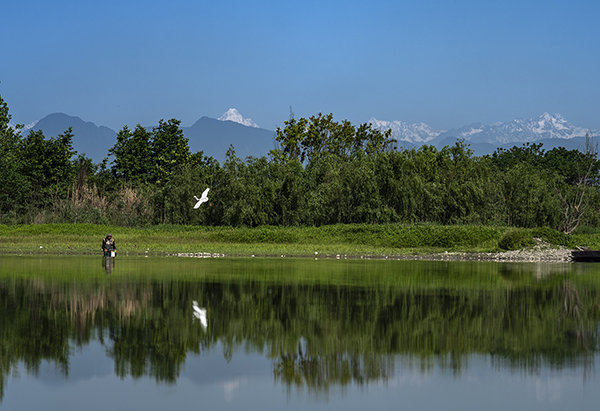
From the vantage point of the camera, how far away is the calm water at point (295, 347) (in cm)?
726

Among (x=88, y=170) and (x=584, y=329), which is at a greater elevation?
(x=88, y=170)

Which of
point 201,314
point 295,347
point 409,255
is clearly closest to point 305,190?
point 409,255

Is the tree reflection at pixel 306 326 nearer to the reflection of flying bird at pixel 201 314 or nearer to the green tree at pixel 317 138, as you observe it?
the reflection of flying bird at pixel 201 314

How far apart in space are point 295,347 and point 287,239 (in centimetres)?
3611

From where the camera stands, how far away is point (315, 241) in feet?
148

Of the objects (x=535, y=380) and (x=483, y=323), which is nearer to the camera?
A: (x=535, y=380)

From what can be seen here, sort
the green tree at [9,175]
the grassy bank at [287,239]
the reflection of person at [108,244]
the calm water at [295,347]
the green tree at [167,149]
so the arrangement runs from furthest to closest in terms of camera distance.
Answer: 1. the green tree at [167,149]
2. the green tree at [9,175]
3. the grassy bank at [287,239]
4. the reflection of person at [108,244]
5. the calm water at [295,347]

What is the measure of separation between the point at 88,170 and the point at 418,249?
47488mm

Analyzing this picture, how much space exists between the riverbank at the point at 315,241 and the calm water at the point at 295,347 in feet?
58.5

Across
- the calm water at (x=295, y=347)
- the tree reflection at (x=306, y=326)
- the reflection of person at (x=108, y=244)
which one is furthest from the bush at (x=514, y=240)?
the reflection of person at (x=108, y=244)

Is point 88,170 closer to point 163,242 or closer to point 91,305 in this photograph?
point 163,242

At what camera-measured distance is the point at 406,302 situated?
14.6 meters

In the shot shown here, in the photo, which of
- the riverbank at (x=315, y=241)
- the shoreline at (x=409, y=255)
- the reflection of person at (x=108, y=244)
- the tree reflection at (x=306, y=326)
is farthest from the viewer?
the riverbank at (x=315, y=241)

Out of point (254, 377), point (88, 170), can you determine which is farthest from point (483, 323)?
point (88, 170)
